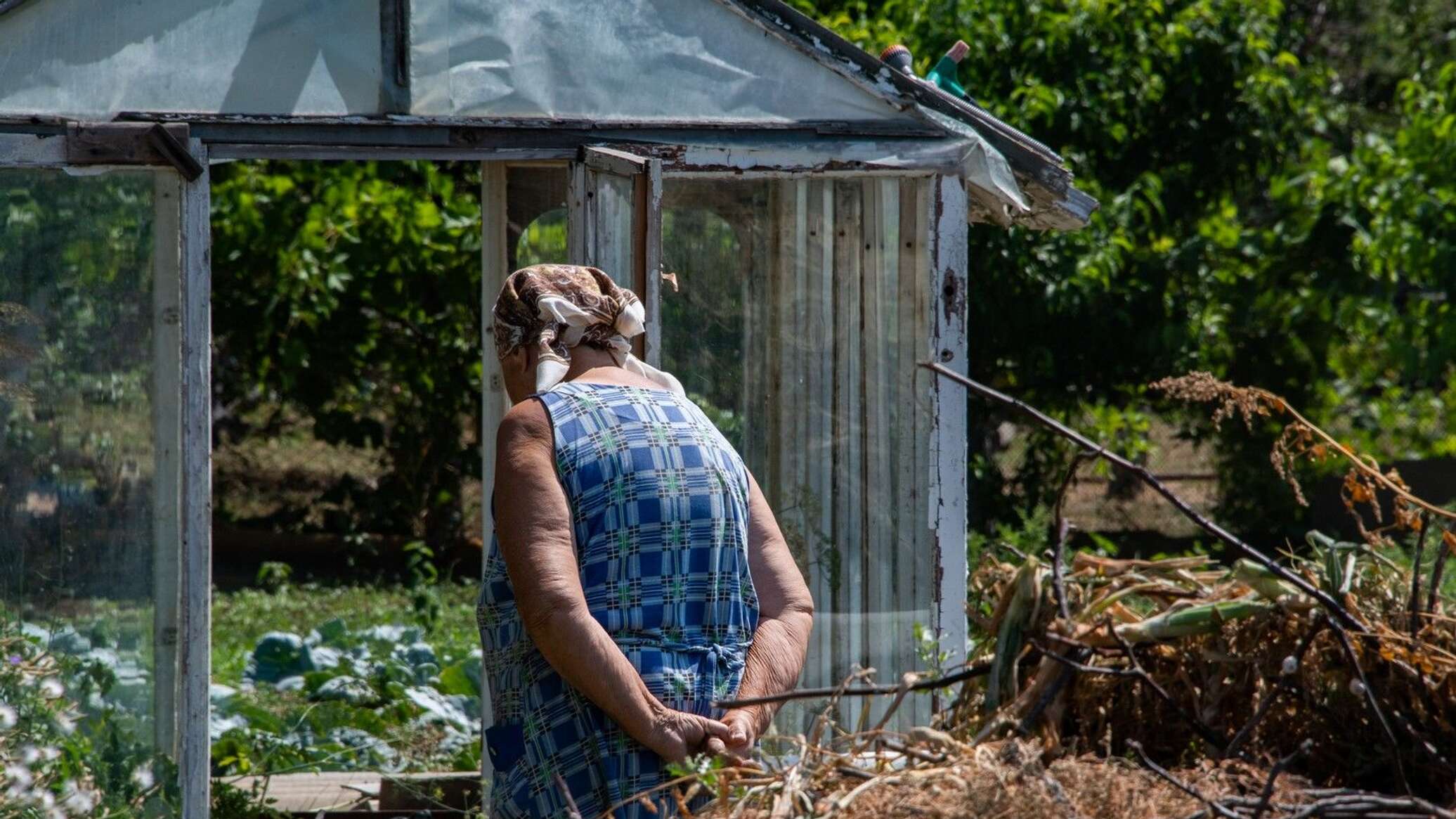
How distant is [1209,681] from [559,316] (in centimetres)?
128

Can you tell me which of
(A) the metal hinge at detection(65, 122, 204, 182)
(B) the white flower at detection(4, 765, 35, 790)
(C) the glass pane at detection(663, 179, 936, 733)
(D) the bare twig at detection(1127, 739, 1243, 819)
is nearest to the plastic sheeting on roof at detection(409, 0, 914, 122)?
(C) the glass pane at detection(663, 179, 936, 733)

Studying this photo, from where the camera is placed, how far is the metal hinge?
365cm

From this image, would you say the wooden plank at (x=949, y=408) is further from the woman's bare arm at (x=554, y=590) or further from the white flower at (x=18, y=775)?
the white flower at (x=18, y=775)

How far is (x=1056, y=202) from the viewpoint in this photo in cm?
445

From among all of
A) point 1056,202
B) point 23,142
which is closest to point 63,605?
point 23,142

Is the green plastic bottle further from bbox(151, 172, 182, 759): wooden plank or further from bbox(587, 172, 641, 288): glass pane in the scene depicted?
bbox(151, 172, 182, 759): wooden plank

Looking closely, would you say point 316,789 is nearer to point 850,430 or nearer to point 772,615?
point 850,430

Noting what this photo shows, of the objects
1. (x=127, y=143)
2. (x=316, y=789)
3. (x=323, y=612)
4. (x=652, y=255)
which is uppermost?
(x=127, y=143)

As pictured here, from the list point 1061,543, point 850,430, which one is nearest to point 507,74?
point 850,430

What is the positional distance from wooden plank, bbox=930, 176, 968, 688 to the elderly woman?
1459 mm

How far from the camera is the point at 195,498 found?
149 inches

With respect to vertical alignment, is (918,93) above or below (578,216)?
above

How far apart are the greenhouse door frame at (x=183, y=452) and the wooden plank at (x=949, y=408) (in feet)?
5.98

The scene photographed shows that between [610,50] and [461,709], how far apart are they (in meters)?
2.89
